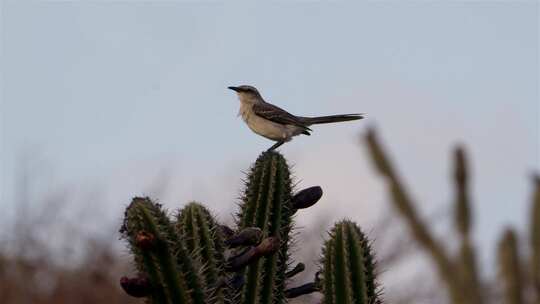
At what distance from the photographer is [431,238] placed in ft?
14.4

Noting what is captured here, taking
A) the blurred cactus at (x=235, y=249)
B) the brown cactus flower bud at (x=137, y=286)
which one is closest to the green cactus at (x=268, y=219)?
the blurred cactus at (x=235, y=249)

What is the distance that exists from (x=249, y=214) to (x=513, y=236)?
5.62 ft

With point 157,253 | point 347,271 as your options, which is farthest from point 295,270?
point 157,253

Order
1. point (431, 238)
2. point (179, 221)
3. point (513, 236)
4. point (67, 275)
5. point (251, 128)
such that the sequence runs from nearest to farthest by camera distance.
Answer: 1. point (431, 238)
2. point (513, 236)
3. point (179, 221)
4. point (251, 128)
5. point (67, 275)

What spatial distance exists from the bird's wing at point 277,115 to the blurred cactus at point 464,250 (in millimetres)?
5362

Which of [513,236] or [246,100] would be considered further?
[246,100]

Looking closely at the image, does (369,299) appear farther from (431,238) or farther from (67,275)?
(67,275)

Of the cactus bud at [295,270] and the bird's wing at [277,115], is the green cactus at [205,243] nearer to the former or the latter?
the cactus bud at [295,270]

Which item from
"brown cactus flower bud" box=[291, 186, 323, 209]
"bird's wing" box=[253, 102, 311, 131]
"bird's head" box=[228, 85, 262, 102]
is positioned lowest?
"brown cactus flower bud" box=[291, 186, 323, 209]

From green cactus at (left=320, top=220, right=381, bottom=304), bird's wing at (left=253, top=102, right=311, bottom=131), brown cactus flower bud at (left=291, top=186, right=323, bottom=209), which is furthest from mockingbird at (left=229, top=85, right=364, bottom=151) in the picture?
green cactus at (left=320, top=220, right=381, bottom=304)

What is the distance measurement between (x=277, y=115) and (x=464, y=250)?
6.04 meters

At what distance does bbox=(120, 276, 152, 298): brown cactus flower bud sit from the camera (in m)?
4.85

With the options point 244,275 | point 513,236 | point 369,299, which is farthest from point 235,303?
point 513,236

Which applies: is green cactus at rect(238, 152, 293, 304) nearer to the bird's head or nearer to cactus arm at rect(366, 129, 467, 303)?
cactus arm at rect(366, 129, 467, 303)
